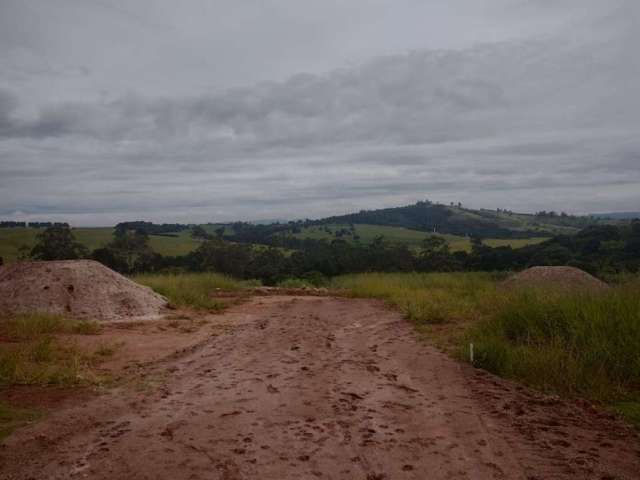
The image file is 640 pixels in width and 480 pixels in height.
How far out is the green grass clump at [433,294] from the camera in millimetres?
10859

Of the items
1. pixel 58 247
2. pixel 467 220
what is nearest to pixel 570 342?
pixel 58 247

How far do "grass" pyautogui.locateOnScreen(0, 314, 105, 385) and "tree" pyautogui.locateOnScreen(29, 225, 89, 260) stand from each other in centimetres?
2206

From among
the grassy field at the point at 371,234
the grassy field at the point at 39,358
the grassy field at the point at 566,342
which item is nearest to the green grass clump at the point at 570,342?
the grassy field at the point at 566,342

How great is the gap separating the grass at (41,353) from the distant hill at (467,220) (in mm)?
71766

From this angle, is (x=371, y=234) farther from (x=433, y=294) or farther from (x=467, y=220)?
(x=433, y=294)

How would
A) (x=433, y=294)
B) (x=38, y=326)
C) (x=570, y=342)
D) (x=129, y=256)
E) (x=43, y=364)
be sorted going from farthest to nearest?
(x=129, y=256) → (x=433, y=294) → (x=38, y=326) → (x=43, y=364) → (x=570, y=342)

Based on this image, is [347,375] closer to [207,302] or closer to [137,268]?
[207,302]

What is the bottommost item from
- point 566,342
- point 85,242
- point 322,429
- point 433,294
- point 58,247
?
point 433,294

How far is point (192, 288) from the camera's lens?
16172 mm

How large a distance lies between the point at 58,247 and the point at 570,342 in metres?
31.2

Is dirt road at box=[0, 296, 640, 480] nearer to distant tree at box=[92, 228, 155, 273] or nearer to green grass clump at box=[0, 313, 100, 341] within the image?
green grass clump at box=[0, 313, 100, 341]

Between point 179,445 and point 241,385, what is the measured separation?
→ 1.75 meters

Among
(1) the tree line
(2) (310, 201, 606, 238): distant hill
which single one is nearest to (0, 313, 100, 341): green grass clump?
(1) the tree line

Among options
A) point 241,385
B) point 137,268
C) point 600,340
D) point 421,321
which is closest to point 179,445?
point 241,385
